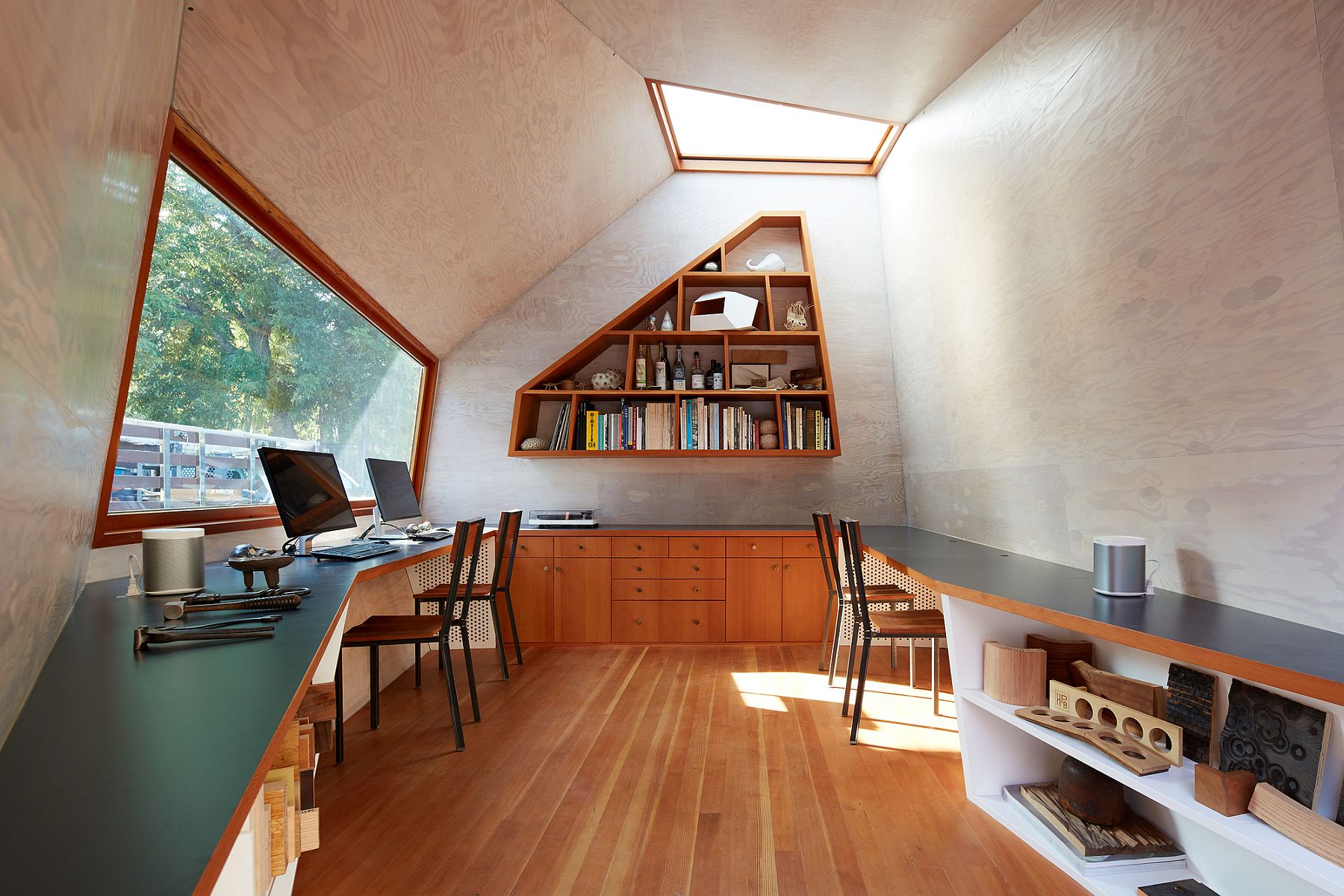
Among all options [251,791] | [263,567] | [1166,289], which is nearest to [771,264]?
[1166,289]

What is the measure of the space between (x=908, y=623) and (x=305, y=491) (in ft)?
8.22

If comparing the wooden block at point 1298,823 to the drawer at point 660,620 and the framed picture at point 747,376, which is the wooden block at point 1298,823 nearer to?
the drawer at point 660,620

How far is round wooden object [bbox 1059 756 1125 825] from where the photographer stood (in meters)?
1.95

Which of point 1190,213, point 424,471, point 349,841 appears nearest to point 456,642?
point 424,471

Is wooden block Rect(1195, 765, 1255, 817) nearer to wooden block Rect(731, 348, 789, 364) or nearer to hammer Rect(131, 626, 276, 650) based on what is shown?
hammer Rect(131, 626, 276, 650)

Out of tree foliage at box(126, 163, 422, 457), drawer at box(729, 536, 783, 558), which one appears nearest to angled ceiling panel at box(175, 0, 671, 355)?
tree foliage at box(126, 163, 422, 457)

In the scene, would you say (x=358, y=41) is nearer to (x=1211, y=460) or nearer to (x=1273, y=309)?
(x=1273, y=309)

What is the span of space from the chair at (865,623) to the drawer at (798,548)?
3.87ft

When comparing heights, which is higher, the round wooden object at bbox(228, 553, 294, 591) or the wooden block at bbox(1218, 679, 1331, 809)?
the round wooden object at bbox(228, 553, 294, 591)

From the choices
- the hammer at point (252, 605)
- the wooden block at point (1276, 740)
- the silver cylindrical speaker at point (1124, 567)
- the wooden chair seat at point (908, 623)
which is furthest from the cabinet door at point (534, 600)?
the wooden block at point (1276, 740)

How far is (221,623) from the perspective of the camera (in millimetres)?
1571

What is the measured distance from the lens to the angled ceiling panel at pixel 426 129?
2.03 metres

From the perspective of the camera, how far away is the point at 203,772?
81cm

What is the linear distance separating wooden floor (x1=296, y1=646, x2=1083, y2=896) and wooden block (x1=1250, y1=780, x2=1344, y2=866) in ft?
1.90
